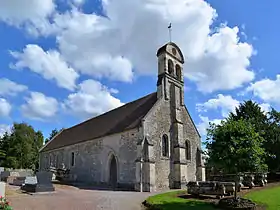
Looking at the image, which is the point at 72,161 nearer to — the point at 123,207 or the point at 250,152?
the point at 123,207

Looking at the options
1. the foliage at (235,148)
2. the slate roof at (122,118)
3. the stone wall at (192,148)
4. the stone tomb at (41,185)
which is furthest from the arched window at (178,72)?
the stone tomb at (41,185)

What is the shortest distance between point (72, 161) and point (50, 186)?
16251 mm

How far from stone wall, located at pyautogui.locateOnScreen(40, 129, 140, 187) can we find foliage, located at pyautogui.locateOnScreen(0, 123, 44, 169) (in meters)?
25.6

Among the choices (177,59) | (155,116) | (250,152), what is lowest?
(250,152)

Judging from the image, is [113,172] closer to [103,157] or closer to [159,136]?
[103,157]

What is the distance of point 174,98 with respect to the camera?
96.7 feet

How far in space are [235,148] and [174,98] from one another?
1502 cm

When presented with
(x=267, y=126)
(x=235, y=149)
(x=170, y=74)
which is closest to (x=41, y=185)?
(x=235, y=149)

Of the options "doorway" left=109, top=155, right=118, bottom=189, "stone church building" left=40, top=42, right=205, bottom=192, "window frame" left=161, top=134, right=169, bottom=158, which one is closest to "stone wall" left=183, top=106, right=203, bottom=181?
"stone church building" left=40, top=42, right=205, bottom=192

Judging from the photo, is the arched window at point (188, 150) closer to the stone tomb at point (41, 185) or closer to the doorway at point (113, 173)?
the doorway at point (113, 173)

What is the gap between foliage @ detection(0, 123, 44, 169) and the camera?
5994 cm

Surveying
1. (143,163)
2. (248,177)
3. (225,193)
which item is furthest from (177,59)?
(225,193)

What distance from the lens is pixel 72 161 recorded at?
120 feet

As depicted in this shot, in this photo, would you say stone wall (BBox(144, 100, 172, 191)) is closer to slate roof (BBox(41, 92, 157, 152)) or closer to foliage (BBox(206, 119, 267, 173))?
slate roof (BBox(41, 92, 157, 152))
